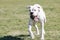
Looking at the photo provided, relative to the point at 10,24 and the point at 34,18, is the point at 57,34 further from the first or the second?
the point at 10,24

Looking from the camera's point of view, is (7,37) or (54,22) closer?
(7,37)

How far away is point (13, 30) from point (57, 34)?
6.06ft

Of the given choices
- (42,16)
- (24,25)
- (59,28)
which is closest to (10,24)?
(24,25)

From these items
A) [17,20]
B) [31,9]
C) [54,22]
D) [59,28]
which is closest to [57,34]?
[59,28]

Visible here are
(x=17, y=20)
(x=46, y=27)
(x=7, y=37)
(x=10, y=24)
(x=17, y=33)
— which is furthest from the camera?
(x=17, y=20)

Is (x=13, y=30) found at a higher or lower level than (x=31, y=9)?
lower

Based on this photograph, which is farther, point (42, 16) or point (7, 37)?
point (7, 37)

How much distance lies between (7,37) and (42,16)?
1.48m

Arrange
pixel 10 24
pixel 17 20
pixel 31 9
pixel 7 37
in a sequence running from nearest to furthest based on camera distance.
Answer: pixel 31 9 → pixel 7 37 → pixel 10 24 → pixel 17 20

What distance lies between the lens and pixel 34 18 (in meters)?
8.73

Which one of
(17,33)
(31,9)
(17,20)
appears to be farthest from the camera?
(17,20)

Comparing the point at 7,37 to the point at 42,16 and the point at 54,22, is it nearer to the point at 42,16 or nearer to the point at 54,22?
the point at 42,16

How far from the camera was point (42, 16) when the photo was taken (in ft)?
29.2

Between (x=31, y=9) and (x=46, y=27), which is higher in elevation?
(x=31, y=9)
